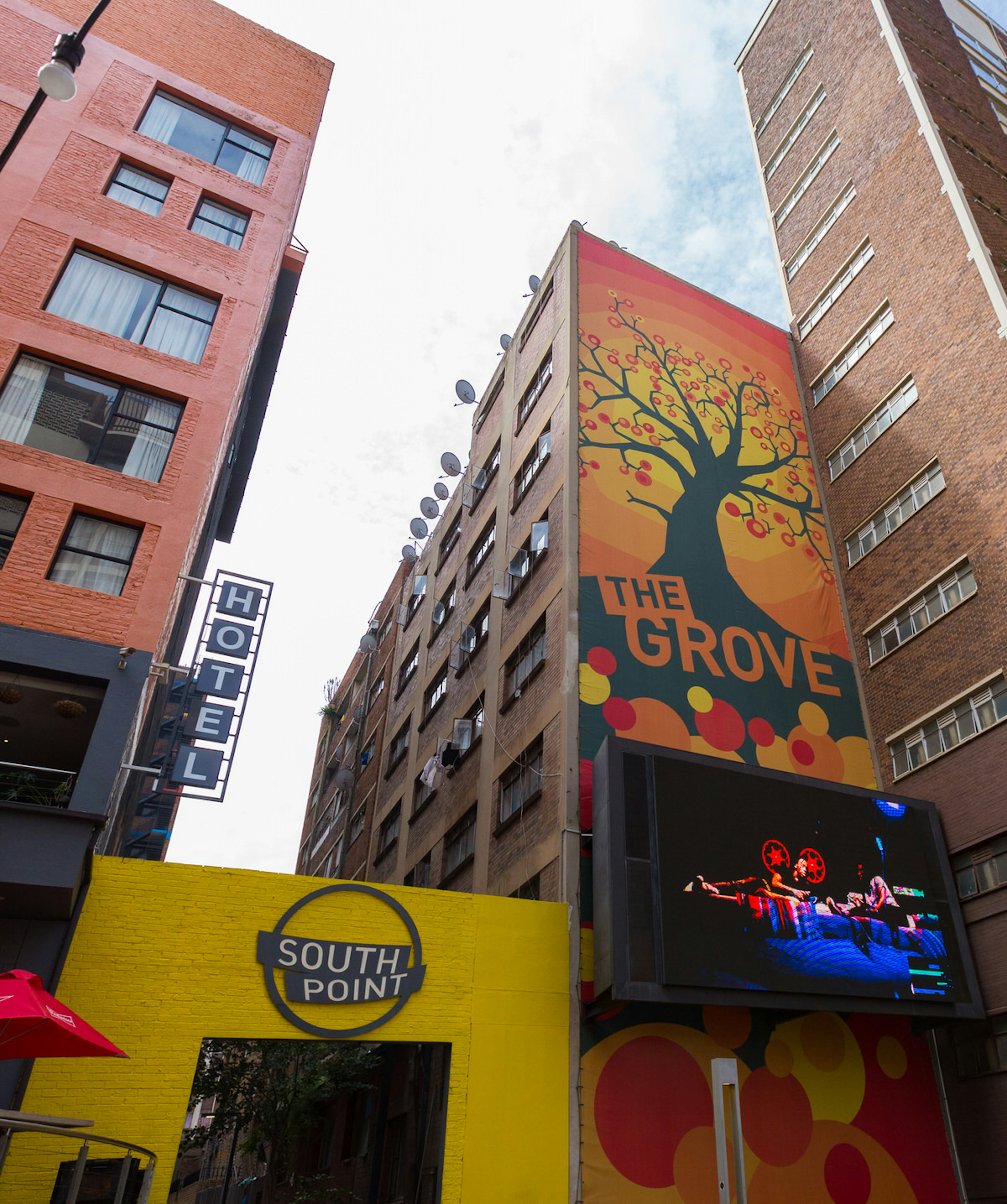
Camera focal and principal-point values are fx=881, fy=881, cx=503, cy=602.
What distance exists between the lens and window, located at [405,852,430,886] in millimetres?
28453

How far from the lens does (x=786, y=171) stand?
3512cm

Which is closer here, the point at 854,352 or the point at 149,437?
the point at 149,437

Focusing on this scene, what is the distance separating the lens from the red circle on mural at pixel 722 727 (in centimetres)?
2002

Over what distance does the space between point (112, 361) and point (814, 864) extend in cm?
1784

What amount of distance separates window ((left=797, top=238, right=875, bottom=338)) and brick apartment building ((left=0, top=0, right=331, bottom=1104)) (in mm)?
17434

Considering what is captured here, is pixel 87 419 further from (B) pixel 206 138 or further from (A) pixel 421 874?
(A) pixel 421 874

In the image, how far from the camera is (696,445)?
25.4 meters

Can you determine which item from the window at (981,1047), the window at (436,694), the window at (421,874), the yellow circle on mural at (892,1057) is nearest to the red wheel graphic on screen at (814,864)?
the yellow circle on mural at (892,1057)

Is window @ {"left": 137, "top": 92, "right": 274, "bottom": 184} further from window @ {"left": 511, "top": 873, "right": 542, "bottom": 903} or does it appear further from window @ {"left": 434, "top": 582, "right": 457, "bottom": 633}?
window @ {"left": 511, "top": 873, "right": 542, "bottom": 903}

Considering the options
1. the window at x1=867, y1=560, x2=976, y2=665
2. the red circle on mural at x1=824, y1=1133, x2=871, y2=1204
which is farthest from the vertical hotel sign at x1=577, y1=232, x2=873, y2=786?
the red circle on mural at x1=824, y1=1133, x2=871, y2=1204

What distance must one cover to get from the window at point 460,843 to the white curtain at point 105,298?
1503 cm

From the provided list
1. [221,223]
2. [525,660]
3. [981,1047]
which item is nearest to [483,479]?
[525,660]

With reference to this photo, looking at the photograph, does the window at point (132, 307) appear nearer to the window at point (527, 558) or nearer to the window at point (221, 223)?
the window at point (221, 223)

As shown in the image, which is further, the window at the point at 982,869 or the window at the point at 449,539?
the window at the point at 449,539
